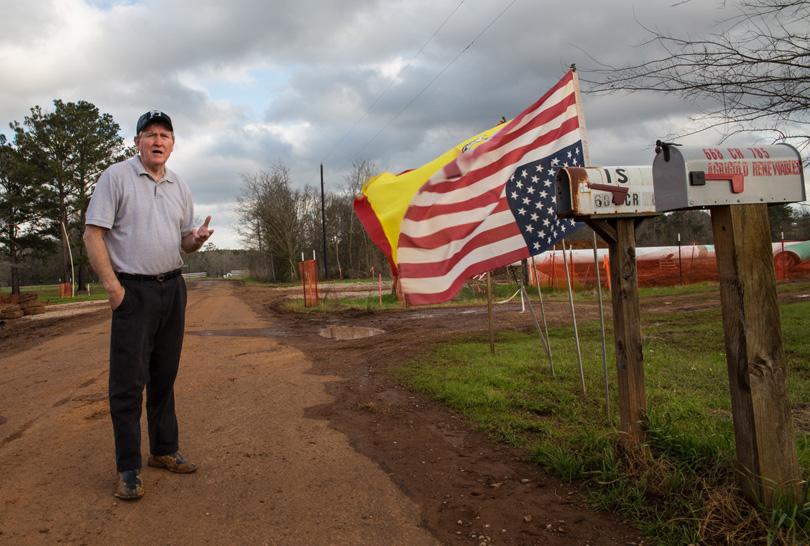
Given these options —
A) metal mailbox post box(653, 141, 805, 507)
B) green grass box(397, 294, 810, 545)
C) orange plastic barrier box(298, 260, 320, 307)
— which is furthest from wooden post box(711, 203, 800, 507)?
orange plastic barrier box(298, 260, 320, 307)

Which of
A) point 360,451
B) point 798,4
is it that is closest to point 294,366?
point 360,451

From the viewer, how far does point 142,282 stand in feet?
11.6

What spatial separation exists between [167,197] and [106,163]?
2057 inches

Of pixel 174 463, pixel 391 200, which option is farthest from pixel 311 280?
pixel 174 463

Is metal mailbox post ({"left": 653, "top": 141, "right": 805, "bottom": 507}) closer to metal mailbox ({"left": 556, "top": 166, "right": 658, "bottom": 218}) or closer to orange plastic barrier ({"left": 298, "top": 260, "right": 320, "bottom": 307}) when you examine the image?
metal mailbox ({"left": 556, "top": 166, "right": 658, "bottom": 218})

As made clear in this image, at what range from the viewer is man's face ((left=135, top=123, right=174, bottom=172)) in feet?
12.0

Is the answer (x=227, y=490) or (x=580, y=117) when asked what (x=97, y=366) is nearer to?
(x=227, y=490)

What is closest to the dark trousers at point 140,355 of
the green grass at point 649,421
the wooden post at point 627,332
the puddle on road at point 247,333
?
the green grass at point 649,421

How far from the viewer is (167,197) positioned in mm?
3777

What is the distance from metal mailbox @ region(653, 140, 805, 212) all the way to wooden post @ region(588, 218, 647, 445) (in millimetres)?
665

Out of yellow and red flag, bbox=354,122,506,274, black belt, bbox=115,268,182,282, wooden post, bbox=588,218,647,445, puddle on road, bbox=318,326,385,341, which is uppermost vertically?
yellow and red flag, bbox=354,122,506,274

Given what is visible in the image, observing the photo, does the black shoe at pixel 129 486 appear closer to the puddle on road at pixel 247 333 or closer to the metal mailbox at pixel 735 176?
the metal mailbox at pixel 735 176

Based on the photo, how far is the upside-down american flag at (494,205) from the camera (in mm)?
5094

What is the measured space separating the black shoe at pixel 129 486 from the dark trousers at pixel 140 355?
4cm
